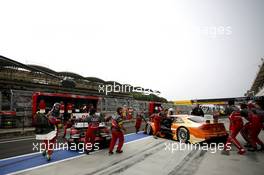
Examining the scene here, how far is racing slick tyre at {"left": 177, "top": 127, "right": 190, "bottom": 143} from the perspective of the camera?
8070mm

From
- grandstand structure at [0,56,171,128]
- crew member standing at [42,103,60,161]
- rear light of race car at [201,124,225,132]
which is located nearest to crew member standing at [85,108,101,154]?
crew member standing at [42,103,60,161]

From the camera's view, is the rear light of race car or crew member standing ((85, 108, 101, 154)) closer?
crew member standing ((85, 108, 101, 154))

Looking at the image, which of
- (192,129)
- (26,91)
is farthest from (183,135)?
(26,91)

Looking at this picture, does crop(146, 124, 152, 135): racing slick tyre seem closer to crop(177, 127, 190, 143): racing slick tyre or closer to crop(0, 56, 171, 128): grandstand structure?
crop(177, 127, 190, 143): racing slick tyre

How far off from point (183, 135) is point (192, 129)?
666 millimetres

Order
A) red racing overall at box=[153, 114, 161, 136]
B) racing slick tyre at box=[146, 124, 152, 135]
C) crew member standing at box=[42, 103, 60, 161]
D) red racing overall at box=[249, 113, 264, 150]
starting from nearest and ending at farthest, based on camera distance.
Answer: crew member standing at box=[42, 103, 60, 161] → red racing overall at box=[249, 113, 264, 150] → red racing overall at box=[153, 114, 161, 136] → racing slick tyre at box=[146, 124, 152, 135]

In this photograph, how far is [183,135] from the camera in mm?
8328

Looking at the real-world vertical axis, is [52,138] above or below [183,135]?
above

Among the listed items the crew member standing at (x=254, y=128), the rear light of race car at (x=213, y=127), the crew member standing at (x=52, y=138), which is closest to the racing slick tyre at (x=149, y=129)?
the rear light of race car at (x=213, y=127)

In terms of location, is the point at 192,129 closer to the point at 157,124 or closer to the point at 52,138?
the point at 157,124

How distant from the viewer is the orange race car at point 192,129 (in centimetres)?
751

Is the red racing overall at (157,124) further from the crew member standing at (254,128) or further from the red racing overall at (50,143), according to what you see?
the red racing overall at (50,143)

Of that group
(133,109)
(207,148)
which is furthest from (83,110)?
(207,148)

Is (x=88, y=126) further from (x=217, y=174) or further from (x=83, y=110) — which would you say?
(x=83, y=110)
